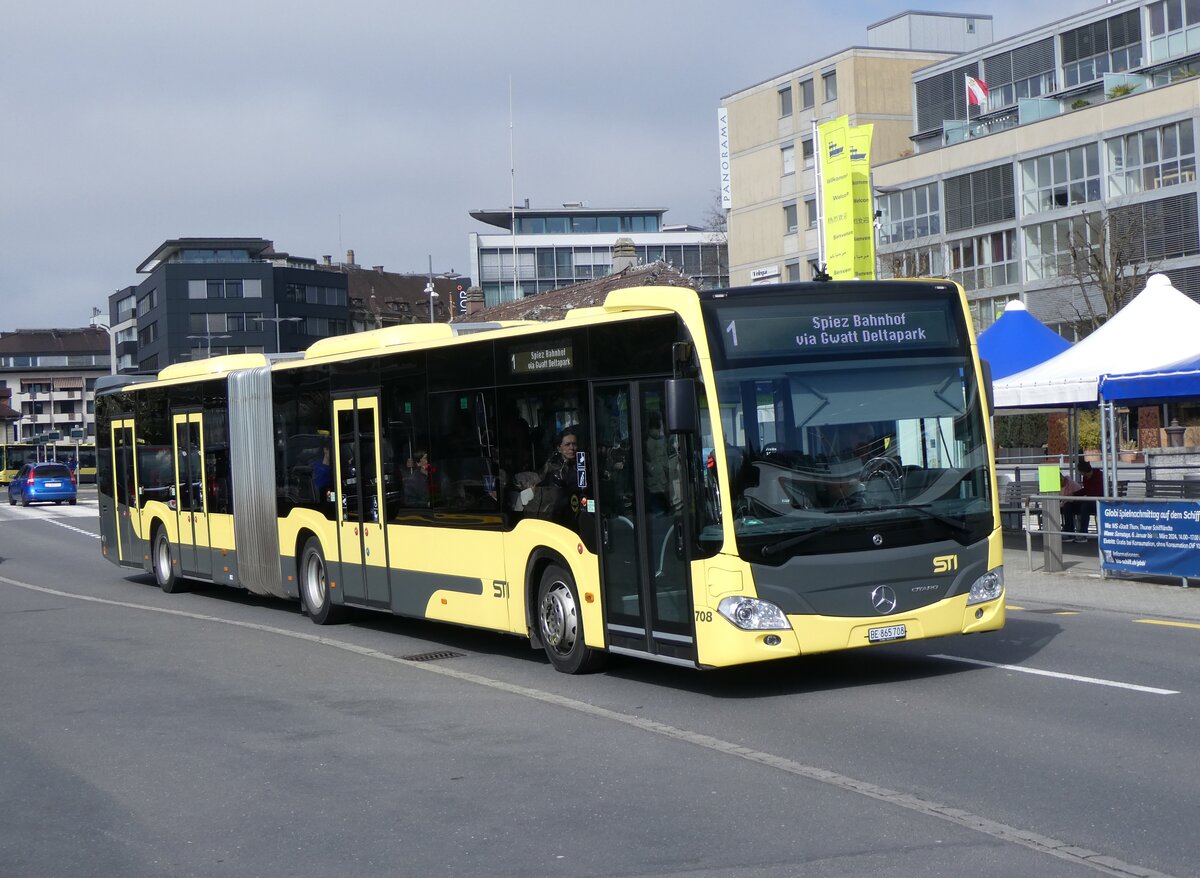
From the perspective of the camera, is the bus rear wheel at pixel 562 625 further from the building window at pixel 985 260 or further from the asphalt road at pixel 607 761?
the building window at pixel 985 260

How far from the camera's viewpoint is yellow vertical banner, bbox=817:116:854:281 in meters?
27.0

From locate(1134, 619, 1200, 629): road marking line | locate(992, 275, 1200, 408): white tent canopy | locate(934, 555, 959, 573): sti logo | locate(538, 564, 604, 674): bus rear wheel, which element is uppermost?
locate(992, 275, 1200, 408): white tent canopy

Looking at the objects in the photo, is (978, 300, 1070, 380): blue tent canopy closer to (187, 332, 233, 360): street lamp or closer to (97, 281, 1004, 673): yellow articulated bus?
(97, 281, 1004, 673): yellow articulated bus

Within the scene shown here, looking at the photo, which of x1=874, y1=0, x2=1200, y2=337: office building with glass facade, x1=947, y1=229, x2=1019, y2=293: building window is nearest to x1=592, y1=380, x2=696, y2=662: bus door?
x1=874, y1=0, x2=1200, y2=337: office building with glass facade

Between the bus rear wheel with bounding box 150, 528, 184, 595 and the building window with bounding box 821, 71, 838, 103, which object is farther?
the building window with bounding box 821, 71, 838, 103

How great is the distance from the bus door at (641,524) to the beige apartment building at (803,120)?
211 feet

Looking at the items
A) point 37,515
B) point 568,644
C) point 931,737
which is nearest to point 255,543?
point 568,644

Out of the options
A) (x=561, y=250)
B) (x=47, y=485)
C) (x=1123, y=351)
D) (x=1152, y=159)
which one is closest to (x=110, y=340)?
(x=561, y=250)

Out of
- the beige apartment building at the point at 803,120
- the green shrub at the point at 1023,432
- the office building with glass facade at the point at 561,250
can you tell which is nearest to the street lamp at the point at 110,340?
the office building with glass facade at the point at 561,250

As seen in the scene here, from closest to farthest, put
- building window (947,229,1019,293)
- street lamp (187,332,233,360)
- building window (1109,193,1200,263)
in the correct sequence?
building window (1109,193,1200,263) < building window (947,229,1019,293) < street lamp (187,332,233,360)

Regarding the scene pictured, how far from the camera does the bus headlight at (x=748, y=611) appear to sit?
1012 cm

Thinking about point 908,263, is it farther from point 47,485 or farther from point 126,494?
point 126,494

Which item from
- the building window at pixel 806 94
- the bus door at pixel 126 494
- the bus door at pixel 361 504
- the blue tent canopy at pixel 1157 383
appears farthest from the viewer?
the building window at pixel 806 94

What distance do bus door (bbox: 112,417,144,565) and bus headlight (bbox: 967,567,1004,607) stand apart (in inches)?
594
